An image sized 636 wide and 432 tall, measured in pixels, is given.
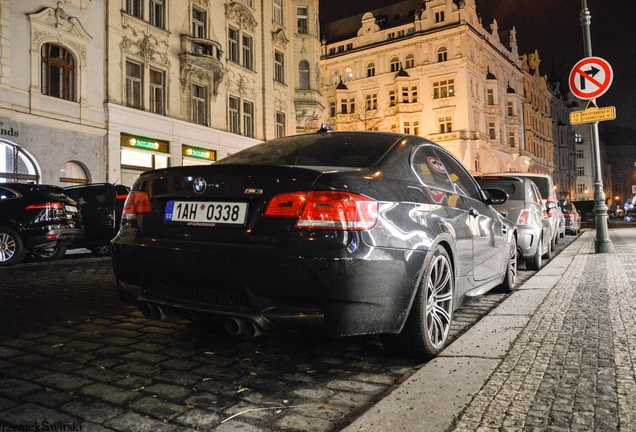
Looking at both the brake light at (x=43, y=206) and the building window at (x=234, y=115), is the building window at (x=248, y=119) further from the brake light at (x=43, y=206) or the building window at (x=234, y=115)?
the brake light at (x=43, y=206)

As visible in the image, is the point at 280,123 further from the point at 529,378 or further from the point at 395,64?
the point at 529,378

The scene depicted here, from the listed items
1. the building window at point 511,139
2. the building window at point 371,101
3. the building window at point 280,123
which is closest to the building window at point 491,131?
the building window at point 511,139

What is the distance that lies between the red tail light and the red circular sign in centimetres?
876

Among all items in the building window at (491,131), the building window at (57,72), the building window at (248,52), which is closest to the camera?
the building window at (57,72)

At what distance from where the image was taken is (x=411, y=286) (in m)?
3.10

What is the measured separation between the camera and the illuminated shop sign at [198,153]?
23594mm

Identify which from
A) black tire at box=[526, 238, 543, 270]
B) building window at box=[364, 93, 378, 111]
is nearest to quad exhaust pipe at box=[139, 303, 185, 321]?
black tire at box=[526, 238, 543, 270]

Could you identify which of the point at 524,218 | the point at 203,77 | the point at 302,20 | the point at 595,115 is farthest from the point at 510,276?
the point at 302,20

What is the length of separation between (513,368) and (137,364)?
2.25 metres

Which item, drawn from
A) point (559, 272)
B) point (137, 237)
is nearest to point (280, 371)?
point (137, 237)

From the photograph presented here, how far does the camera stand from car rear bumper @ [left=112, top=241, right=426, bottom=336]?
9.04 feet

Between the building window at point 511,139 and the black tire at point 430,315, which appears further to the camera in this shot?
the building window at point 511,139

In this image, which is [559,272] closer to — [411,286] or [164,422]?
[411,286]

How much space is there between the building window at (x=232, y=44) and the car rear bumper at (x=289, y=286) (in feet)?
81.7
